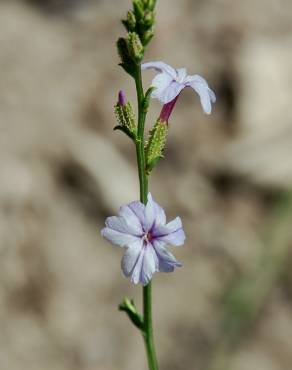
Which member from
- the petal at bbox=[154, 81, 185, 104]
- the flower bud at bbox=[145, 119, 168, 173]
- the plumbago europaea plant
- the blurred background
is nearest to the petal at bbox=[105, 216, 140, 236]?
the plumbago europaea plant

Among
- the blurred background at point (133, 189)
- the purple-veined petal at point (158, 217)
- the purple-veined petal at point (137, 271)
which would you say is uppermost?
the blurred background at point (133, 189)

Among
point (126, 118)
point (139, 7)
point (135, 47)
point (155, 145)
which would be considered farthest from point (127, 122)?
point (139, 7)

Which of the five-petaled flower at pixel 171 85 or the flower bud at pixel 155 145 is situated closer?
the five-petaled flower at pixel 171 85

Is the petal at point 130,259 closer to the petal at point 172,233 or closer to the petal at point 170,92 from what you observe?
the petal at point 172,233

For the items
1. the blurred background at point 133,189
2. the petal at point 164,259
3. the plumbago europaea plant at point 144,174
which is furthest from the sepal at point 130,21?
the blurred background at point 133,189

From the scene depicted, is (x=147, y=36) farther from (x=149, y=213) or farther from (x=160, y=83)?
(x=149, y=213)

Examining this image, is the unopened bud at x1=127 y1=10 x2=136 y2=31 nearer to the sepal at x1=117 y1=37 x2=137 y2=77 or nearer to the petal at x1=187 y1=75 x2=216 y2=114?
the sepal at x1=117 y1=37 x2=137 y2=77
